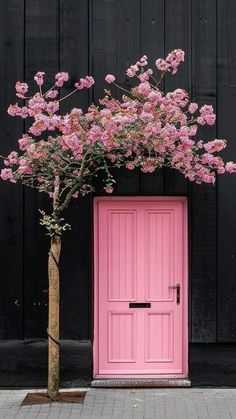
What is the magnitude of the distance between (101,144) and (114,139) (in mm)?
190

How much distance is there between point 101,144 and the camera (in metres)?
7.43

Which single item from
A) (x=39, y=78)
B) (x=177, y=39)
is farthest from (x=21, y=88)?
(x=177, y=39)

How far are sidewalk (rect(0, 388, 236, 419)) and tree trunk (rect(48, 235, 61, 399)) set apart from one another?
11.2 inches

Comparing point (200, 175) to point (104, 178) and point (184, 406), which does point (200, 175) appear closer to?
point (104, 178)

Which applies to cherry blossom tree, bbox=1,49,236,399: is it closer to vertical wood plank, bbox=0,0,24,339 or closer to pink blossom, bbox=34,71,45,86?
pink blossom, bbox=34,71,45,86

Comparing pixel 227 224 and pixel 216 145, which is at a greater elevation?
pixel 216 145

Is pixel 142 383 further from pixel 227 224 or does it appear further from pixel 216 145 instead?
pixel 216 145

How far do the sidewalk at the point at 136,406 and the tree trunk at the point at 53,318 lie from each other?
283 mm

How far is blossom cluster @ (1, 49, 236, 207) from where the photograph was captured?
7309mm

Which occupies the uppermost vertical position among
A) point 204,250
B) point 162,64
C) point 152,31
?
point 152,31

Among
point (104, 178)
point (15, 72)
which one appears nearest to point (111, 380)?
point (104, 178)

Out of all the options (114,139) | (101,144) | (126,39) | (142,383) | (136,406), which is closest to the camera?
(114,139)

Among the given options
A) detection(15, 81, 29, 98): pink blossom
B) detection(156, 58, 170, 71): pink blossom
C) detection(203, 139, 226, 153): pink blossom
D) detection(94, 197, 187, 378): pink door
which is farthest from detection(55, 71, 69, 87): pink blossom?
detection(203, 139, 226, 153): pink blossom

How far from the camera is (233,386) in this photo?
873 centimetres
